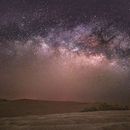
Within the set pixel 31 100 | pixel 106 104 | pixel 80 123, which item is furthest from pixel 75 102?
pixel 80 123

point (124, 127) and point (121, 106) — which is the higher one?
point (121, 106)

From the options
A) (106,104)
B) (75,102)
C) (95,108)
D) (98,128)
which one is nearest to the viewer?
(98,128)

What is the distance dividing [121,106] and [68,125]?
7668mm

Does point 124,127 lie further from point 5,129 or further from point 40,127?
point 5,129

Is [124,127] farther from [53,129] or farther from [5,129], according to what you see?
[5,129]

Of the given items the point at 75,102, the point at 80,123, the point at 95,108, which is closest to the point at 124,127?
the point at 80,123

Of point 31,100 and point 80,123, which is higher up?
point 31,100

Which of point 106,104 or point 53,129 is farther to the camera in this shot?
point 106,104

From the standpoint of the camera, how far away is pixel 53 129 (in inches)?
304

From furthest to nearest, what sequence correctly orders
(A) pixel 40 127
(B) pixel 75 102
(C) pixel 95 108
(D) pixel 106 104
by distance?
(B) pixel 75 102, (D) pixel 106 104, (C) pixel 95 108, (A) pixel 40 127

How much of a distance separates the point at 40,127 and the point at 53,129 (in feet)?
1.82

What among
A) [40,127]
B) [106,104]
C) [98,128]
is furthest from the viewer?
[106,104]

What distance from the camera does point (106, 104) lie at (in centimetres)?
1588

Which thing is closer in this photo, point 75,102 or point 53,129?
point 53,129
